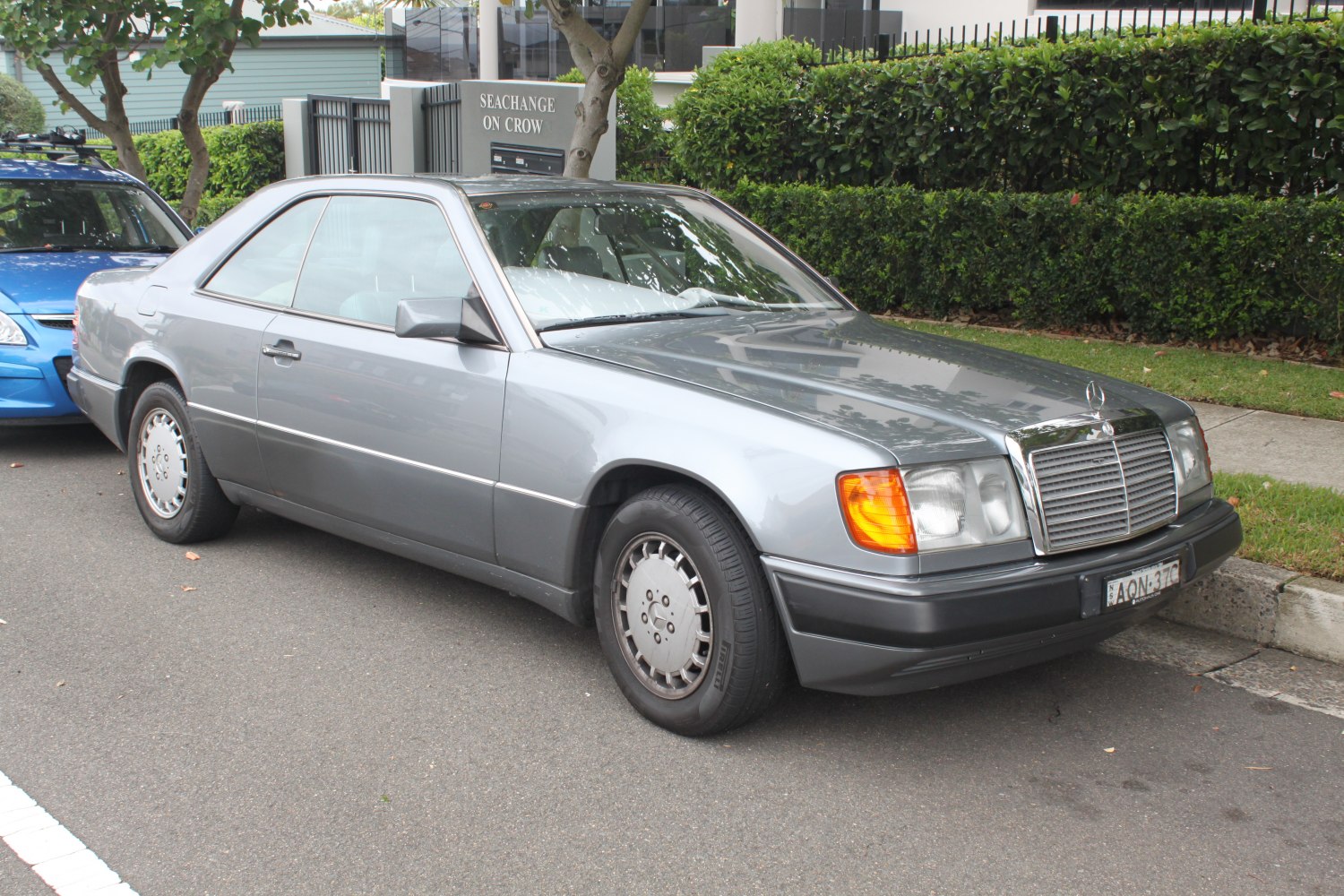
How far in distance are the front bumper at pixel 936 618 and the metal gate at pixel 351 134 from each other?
14.7m

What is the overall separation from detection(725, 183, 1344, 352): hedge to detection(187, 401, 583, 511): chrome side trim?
6118 millimetres

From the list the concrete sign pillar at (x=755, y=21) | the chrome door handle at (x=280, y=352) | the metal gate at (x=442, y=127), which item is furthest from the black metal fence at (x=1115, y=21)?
the chrome door handle at (x=280, y=352)

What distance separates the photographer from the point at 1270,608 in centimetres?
477

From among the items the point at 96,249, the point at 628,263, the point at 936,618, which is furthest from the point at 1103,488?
the point at 96,249

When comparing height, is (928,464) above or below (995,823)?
above

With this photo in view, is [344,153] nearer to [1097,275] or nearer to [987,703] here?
[1097,275]

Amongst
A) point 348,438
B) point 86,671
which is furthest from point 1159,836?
point 86,671

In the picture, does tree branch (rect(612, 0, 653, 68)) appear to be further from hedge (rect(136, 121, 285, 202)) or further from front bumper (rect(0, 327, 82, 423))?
hedge (rect(136, 121, 285, 202))

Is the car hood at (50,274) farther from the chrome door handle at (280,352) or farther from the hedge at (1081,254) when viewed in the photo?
the hedge at (1081,254)

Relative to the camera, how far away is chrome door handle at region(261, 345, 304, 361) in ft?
16.7

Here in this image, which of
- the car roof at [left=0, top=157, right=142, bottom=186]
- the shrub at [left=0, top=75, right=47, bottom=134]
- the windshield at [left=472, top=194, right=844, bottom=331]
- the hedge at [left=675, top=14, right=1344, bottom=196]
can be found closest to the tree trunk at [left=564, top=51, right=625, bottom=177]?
the hedge at [left=675, top=14, right=1344, bottom=196]

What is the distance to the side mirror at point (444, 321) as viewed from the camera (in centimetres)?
439

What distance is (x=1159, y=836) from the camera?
343cm

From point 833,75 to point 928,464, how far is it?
834cm
